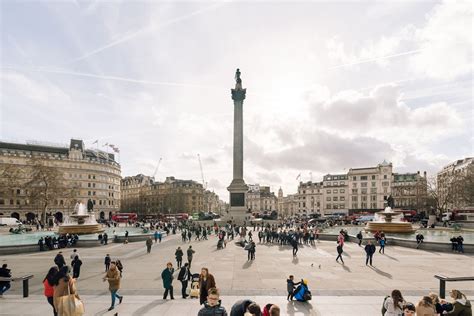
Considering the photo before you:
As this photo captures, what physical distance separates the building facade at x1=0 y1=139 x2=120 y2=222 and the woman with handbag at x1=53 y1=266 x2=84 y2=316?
7176cm

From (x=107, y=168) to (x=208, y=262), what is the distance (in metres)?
104

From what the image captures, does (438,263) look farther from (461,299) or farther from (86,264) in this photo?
(86,264)

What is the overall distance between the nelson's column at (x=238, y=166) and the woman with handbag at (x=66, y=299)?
52993 millimetres

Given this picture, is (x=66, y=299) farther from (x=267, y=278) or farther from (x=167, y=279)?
(x=267, y=278)

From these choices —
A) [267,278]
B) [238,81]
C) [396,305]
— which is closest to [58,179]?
[238,81]

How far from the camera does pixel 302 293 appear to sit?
12.3 metres

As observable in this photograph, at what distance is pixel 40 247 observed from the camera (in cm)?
2912

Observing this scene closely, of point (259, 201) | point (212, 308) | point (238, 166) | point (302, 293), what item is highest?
point (238, 166)

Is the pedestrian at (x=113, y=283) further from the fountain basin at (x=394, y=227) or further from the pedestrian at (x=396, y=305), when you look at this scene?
the fountain basin at (x=394, y=227)

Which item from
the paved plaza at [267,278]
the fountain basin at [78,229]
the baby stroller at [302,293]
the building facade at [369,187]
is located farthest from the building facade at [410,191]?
the baby stroller at [302,293]

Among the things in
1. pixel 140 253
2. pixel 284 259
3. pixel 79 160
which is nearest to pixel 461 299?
pixel 284 259

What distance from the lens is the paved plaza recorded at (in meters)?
11.7

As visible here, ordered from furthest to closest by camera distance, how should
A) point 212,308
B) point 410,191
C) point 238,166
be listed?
point 410,191 < point 238,166 < point 212,308

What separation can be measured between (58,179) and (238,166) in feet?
157
